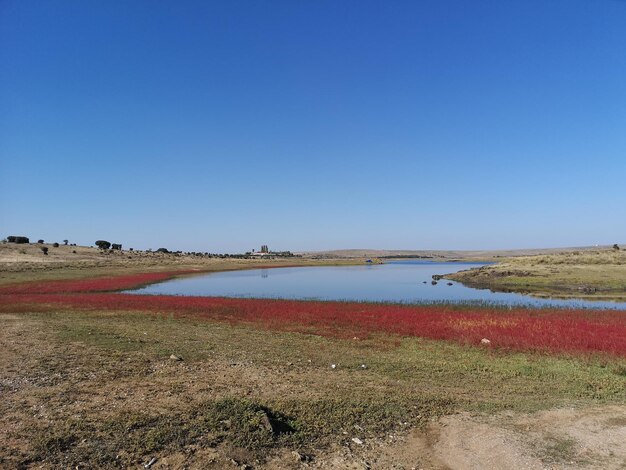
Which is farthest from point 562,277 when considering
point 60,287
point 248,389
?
point 60,287

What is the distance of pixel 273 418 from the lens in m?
9.48

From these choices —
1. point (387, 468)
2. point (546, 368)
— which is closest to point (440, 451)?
point (387, 468)

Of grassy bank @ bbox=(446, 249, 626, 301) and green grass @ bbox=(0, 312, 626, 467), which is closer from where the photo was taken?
green grass @ bbox=(0, 312, 626, 467)

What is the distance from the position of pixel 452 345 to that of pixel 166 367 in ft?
40.2

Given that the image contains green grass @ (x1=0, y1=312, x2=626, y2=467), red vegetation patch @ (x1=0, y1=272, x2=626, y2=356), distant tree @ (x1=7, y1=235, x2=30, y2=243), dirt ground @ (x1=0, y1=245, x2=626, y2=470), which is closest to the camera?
dirt ground @ (x1=0, y1=245, x2=626, y2=470)

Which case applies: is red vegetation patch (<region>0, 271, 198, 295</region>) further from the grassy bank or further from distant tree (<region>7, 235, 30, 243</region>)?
distant tree (<region>7, 235, 30, 243</region>)

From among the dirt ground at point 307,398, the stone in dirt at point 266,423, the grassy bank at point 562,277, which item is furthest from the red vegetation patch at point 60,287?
the grassy bank at point 562,277

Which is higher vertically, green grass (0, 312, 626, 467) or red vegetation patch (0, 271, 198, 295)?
red vegetation patch (0, 271, 198, 295)

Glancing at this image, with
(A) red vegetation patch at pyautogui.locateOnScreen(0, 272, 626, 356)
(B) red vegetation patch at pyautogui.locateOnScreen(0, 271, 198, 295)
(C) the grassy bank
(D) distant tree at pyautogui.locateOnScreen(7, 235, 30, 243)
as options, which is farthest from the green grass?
(D) distant tree at pyautogui.locateOnScreen(7, 235, 30, 243)

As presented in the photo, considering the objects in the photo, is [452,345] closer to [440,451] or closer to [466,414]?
[466,414]

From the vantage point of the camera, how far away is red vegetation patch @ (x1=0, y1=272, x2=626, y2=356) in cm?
1953

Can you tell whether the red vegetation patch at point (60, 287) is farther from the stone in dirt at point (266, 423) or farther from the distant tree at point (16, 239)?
the distant tree at point (16, 239)

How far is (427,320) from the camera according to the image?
2633 cm

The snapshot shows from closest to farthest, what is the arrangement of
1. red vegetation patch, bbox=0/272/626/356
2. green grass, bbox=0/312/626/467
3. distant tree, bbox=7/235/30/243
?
green grass, bbox=0/312/626/467, red vegetation patch, bbox=0/272/626/356, distant tree, bbox=7/235/30/243
